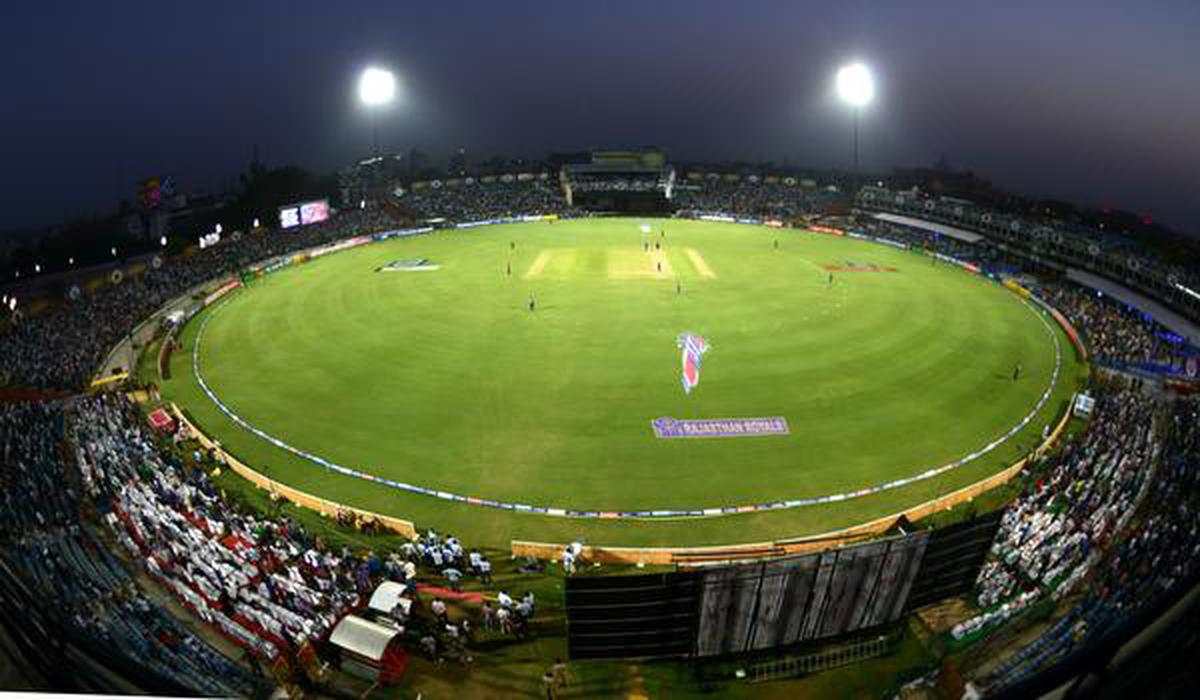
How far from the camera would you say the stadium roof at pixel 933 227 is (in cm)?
6629

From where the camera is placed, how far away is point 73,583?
1638cm

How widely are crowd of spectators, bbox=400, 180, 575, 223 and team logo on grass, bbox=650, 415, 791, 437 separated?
61.5 meters

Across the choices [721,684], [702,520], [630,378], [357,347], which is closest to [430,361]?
[357,347]

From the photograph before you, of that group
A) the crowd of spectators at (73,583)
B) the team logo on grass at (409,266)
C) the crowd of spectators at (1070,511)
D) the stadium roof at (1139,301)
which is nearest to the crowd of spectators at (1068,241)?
the stadium roof at (1139,301)

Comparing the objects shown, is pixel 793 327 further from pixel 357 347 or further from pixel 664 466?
pixel 357 347

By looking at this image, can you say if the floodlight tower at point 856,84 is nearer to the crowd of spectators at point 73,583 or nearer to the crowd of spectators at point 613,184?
the crowd of spectators at point 613,184

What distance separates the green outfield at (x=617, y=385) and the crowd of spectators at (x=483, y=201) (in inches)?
1224

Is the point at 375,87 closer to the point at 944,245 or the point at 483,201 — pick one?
the point at 483,201

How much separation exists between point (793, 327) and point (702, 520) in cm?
2133

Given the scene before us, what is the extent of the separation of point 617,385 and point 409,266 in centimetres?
3203

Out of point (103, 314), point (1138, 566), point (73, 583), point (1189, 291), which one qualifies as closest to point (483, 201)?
point (103, 314)

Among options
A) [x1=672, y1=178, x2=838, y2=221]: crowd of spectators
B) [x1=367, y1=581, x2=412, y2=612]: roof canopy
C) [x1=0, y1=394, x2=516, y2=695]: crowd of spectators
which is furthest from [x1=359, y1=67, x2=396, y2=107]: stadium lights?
[x1=367, y1=581, x2=412, y2=612]: roof canopy

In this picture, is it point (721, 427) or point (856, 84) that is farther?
point (856, 84)

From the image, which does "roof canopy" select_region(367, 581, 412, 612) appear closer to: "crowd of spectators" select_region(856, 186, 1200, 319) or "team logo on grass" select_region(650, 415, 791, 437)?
"team logo on grass" select_region(650, 415, 791, 437)
